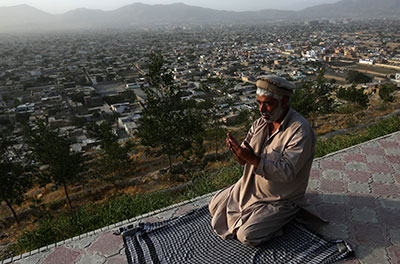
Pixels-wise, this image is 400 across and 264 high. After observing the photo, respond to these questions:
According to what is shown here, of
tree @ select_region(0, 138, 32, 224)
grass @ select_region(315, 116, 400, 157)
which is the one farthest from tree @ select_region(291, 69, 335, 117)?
tree @ select_region(0, 138, 32, 224)

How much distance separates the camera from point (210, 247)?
7.13 feet

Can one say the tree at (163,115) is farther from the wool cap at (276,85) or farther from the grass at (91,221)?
the wool cap at (276,85)

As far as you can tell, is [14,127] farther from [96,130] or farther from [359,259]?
[359,259]

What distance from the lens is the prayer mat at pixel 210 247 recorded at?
6.56ft

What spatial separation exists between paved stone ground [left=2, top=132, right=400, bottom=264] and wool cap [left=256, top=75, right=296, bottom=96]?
46.6 inches

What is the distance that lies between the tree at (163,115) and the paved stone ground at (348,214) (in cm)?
445

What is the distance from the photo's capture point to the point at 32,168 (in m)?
7.05

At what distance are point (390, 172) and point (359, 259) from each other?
156 cm

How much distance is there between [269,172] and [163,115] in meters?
5.55

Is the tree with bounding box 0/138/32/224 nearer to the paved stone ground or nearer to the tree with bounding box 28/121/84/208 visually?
the tree with bounding box 28/121/84/208

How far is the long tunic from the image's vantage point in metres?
1.85

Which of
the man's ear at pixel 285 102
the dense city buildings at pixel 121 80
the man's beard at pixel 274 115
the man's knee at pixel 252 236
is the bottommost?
the dense city buildings at pixel 121 80

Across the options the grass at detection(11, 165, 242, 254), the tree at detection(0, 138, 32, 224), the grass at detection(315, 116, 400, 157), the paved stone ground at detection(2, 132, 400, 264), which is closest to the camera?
the paved stone ground at detection(2, 132, 400, 264)

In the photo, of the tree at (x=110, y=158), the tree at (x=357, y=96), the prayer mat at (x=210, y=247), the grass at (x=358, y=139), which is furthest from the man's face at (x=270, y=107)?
the tree at (x=357, y=96)
